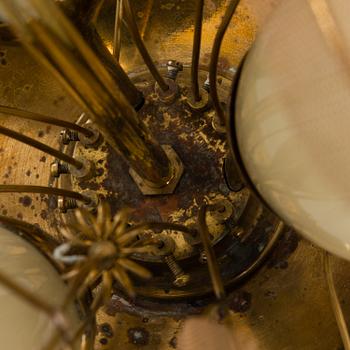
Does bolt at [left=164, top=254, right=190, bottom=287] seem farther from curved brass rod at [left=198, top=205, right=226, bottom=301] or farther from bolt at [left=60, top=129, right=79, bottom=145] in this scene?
bolt at [left=60, top=129, right=79, bottom=145]

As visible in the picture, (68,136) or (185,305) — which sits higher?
(68,136)

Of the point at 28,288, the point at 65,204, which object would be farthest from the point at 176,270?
the point at 28,288

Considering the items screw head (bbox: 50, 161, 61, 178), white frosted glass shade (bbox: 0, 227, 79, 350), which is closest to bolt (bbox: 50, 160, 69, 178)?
screw head (bbox: 50, 161, 61, 178)

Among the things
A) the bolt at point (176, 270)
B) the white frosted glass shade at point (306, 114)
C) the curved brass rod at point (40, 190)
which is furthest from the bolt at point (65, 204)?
the white frosted glass shade at point (306, 114)

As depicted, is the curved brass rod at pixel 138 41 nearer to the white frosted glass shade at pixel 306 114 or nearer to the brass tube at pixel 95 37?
the brass tube at pixel 95 37

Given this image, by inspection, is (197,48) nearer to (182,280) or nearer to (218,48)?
(218,48)
